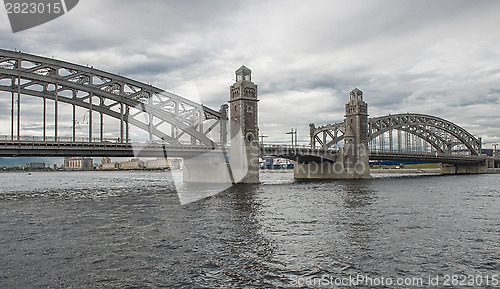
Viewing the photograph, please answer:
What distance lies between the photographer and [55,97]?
62.7 metres

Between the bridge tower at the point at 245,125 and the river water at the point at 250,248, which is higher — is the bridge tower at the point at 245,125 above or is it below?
above

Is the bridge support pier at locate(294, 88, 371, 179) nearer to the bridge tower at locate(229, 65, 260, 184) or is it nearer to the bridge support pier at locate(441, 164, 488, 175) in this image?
the bridge tower at locate(229, 65, 260, 184)

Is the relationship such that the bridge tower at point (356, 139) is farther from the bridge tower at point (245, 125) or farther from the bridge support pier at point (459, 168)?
the bridge support pier at point (459, 168)

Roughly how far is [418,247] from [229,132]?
2510 inches

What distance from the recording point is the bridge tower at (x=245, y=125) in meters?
77.2

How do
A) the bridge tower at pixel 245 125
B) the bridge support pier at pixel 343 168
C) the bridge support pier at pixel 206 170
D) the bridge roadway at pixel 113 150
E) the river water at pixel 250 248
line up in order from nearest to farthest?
the river water at pixel 250 248, the bridge roadway at pixel 113 150, the bridge tower at pixel 245 125, the bridge support pier at pixel 206 170, the bridge support pier at pixel 343 168

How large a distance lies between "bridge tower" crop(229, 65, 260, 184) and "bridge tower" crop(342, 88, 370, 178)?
3055cm

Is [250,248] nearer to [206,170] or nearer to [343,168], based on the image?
[206,170]

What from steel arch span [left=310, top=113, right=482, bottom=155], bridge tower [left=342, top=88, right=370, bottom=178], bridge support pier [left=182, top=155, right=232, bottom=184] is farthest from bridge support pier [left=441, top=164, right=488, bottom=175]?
bridge support pier [left=182, top=155, right=232, bottom=184]

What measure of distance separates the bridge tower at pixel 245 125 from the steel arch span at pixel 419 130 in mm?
39391

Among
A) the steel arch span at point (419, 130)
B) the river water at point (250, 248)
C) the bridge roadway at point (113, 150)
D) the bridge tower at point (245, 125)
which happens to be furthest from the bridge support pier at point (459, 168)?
the river water at point (250, 248)

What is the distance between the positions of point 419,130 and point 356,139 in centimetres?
4646

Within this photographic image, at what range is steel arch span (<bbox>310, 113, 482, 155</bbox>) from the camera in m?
119

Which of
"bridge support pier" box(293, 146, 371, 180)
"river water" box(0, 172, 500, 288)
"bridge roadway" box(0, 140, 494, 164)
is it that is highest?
"bridge roadway" box(0, 140, 494, 164)
